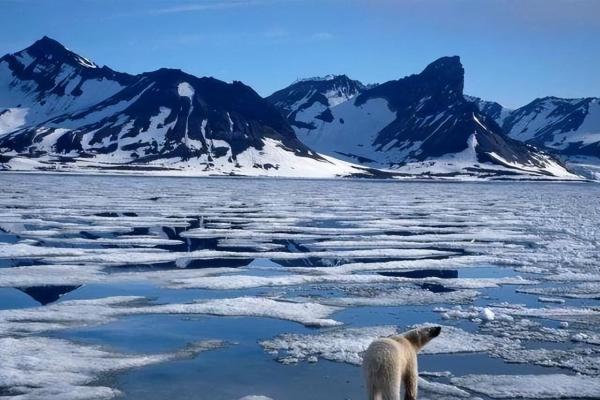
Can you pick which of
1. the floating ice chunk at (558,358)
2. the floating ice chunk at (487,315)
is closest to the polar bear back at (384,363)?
the floating ice chunk at (558,358)

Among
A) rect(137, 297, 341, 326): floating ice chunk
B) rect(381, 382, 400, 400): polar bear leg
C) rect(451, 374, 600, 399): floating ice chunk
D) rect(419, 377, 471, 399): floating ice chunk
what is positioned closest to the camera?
rect(381, 382, 400, 400): polar bear leg

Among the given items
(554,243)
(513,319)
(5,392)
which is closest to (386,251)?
(554,243)

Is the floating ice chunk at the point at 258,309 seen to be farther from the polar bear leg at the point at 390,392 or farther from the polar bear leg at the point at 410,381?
the polar bear leg at the point at 390,392

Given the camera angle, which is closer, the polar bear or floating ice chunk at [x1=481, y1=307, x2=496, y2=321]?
the polar bear

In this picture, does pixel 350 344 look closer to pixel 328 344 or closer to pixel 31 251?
pixel 328 344

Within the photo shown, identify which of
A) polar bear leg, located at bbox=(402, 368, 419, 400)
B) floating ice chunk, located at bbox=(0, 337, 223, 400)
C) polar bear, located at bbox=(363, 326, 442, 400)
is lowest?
floating ice chunk, located at bbox=(0, 337, 223, 400)

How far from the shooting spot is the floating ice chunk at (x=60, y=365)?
10.8 metres

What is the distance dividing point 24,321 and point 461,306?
10391 millimetres

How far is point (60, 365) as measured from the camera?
12.1m

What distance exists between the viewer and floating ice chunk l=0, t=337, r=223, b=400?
10773 mm

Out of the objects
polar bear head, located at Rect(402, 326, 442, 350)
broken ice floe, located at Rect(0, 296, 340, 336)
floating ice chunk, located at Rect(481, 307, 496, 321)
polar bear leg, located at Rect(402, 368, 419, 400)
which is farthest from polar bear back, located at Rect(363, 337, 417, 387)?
floating ice chunk, located at Rect(481, 307, 496, 321)

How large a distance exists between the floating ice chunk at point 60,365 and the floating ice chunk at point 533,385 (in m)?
5.04

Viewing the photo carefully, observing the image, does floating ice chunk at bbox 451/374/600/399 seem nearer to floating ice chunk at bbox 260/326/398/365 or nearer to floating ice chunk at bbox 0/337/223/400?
floating ice chunk at bbox 260/326/398/365

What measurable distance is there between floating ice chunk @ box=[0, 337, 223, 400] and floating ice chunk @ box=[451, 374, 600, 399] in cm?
504
